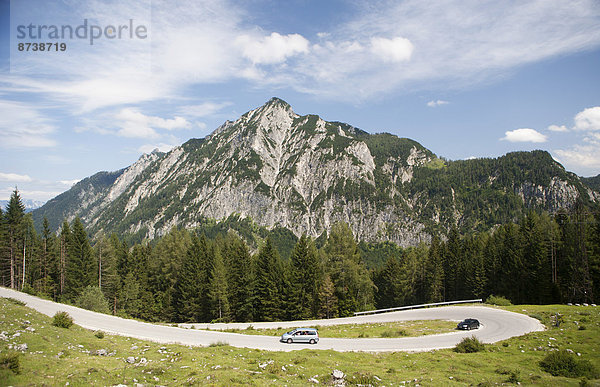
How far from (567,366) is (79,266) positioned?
73936 millimetres

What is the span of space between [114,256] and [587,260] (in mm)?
96634

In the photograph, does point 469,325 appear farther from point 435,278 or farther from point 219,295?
point 435,278

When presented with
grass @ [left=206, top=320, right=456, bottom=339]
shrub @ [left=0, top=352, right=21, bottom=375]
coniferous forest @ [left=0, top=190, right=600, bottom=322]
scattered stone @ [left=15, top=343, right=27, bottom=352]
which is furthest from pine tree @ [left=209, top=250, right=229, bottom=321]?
shrub @ [left=0, top=352, right=21, bottom=375]

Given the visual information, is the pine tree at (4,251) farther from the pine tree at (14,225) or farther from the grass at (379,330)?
the grass at (379,330)

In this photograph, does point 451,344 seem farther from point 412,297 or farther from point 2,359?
point 412,297

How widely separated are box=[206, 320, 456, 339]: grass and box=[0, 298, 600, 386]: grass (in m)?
9.42

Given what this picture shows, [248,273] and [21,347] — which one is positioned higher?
[21,347]

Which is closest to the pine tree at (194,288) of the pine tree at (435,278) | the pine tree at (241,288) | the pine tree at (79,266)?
the pine tree at (241,288)

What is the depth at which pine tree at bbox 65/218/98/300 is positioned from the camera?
5953cm

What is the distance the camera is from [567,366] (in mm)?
21859

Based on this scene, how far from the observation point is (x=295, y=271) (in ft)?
195

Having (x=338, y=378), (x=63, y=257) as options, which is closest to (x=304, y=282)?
(x=338, y=378)

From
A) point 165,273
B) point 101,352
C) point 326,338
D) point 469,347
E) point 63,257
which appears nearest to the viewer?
point 101,352

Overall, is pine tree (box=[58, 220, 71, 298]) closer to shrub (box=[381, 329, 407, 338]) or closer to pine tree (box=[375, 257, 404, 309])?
shrub (box=[381, 329, 407, 338])
